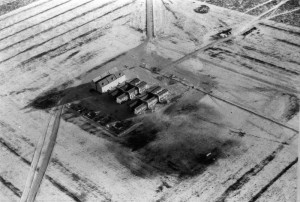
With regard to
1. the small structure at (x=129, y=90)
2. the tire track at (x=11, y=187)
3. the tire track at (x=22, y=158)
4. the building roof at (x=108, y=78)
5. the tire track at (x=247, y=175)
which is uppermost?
the building roof at (x=108, y=78)

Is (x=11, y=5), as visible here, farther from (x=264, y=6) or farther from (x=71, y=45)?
(x=264, y=6)

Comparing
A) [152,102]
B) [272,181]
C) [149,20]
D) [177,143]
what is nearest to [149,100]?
[152,102]

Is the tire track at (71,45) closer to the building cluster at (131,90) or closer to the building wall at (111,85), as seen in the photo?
the building cluster at (131,90)

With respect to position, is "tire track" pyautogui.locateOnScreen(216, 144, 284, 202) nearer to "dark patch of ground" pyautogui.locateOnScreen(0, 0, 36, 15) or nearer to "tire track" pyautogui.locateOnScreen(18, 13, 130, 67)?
"tire track" pyautogui.locateOnScreen(18, 13, 130, 67)

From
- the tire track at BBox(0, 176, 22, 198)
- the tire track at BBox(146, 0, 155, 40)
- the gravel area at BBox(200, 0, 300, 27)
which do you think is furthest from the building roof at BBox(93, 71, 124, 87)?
the gravel area at BBox(200, 0, 300, 27)

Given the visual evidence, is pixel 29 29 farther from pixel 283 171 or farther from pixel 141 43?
pixel 283 171

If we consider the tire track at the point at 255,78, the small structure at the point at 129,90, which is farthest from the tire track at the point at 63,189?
the tire track at the point at 255,78

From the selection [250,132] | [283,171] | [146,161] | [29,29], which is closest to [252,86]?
[250,132]
